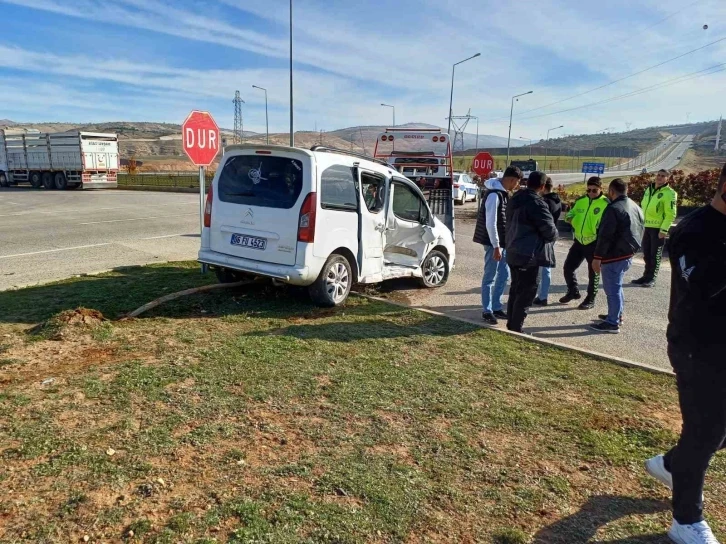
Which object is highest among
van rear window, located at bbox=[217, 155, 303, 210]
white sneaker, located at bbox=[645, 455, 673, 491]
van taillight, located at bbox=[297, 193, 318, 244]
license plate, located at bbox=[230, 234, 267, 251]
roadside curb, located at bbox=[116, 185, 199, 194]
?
van rear window, located at bbox=[217, 155, 303, 210]

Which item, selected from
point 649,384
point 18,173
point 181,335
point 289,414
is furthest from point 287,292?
point 18,173

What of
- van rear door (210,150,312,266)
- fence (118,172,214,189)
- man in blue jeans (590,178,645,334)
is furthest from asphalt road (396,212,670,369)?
fence (118,172,214,189)

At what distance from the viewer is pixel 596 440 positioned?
3572 millimetres

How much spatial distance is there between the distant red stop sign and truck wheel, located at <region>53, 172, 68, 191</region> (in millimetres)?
23327

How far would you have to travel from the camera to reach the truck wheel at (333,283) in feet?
20.9

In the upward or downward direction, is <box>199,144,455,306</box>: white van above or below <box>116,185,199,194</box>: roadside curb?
above

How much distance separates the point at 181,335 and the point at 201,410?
5.64 feet

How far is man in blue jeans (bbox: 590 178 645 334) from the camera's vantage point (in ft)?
20.3

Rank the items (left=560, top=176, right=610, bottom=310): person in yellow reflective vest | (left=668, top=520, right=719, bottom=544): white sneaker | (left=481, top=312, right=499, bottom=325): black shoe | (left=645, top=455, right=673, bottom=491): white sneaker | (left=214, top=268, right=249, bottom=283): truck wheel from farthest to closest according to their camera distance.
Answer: (left=560, top=176, right=610, bottom=310): person in yellow reflective vest, (left=214, top=268, right=249, bottom=283): truck wheel, (left=481, top=312, right=499, bottom=325): black shoe, (left=645, top=455, right=673, bottom=491): white sneaker, (left=668, top=520, right=719, bottom=544): white sneaker

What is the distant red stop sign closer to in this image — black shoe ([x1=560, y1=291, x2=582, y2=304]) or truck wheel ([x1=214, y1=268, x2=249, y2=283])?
Result: black shoe ([x1=560, y1=291, x2=582, y2=304])

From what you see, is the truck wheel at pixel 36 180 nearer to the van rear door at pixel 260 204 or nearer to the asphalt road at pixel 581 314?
the asphalt road at pixel 581 314

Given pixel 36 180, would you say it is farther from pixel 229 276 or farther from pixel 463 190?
pixel 229 276

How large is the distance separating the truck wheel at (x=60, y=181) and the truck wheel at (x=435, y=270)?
2876 cm

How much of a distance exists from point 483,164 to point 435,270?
1347 centimetres
